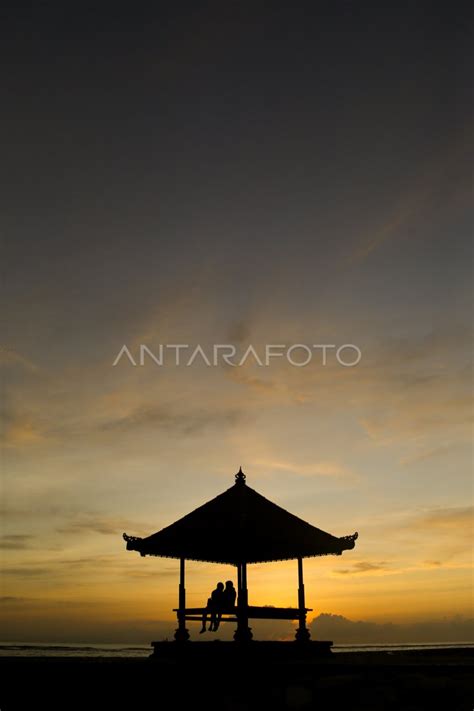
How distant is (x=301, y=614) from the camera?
17438 millimetres

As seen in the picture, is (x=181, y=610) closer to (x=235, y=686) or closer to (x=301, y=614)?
(x=301, y=614)

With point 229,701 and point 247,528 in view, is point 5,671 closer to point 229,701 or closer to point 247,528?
point 229,701

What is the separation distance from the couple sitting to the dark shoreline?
5450 millimetres

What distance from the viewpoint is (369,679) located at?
385 inches

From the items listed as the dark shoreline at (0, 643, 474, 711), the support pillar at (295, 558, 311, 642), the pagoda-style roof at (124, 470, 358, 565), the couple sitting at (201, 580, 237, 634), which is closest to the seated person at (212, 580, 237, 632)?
the couple sitting at (201, 580, 237, 634)

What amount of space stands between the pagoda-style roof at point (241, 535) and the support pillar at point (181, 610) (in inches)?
16.7

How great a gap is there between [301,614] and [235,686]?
7.45 metres

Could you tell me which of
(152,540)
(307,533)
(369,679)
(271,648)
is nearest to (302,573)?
(307,533)

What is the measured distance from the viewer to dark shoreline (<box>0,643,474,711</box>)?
9188 mm

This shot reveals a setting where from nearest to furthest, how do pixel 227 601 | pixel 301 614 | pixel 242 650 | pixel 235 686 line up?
pixel 235 686 → pixel 242 650 → pixel 227 601 → pixel 301 614

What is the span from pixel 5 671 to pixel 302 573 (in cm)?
936

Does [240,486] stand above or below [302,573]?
above

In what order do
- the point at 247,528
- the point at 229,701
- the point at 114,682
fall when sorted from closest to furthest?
the point at 229,701 < the point at 114,682 < the point at 247,528

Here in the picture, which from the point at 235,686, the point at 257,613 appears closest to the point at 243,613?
the point at 257,613
